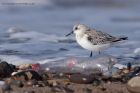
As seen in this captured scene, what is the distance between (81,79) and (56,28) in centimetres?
569

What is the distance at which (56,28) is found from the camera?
1300cm

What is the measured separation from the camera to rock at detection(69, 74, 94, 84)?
7.36 meters

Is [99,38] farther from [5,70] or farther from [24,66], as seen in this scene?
[5,70]

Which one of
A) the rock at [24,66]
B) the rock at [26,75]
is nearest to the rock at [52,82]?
the rock at [26,75]

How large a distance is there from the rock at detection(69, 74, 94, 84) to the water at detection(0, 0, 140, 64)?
1.77 m

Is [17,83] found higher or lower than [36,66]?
lower

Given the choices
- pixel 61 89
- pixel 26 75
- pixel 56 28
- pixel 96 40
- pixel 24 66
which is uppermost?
pixel 56 28

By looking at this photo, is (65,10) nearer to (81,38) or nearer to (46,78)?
(81,38)

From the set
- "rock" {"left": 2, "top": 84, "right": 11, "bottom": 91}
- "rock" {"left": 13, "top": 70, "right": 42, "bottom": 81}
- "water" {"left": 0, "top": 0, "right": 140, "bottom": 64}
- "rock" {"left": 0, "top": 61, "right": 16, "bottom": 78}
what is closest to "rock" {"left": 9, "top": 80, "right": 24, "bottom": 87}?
"rock" {"left": 2, "top": 84, "right": 11, "bottom": 91}

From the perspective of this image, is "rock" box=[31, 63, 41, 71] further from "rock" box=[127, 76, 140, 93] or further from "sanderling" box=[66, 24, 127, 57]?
"rock" box=[127, 76, 140, 93]

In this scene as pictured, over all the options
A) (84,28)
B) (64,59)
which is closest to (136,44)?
(84,28)

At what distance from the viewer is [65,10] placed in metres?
15.3

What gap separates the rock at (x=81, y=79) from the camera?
24.1ft

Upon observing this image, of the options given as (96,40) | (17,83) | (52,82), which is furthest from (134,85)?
(96,40)
